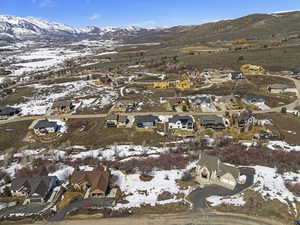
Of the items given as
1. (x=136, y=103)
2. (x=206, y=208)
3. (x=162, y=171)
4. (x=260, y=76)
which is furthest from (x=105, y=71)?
(x=206, y=208)

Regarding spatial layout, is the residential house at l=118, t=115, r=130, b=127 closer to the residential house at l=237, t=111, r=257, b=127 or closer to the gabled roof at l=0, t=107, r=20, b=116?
the residential house at l=237, t=111, r=257, b=127

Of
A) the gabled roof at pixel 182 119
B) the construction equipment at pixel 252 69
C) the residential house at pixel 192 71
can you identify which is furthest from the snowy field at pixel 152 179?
the construction equipment at pixel 252 69

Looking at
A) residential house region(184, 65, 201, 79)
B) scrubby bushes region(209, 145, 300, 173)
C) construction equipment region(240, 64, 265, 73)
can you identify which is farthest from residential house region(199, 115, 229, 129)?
construction equipment region(240, 64, 265, 73)

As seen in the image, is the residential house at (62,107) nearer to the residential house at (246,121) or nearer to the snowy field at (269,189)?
the residential house at (246,121)

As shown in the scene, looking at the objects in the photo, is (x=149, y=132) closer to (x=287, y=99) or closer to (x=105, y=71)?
(x=287, y=99)

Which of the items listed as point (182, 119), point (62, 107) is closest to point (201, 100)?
point (182, 119)
